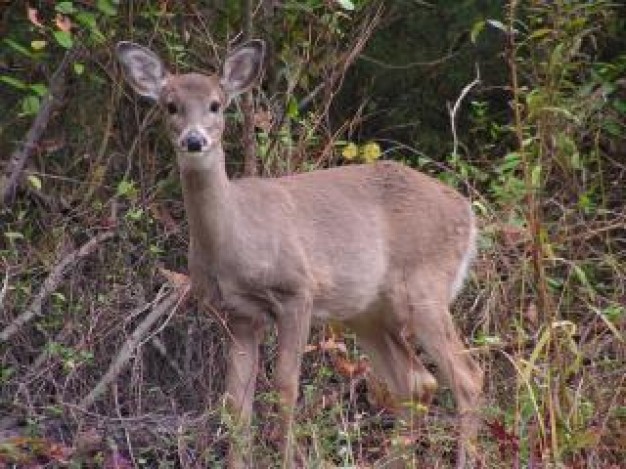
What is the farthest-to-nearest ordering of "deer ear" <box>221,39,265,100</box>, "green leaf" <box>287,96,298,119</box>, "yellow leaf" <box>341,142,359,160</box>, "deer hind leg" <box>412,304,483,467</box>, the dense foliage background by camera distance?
"yellow leaf" <box>341,142,359,160</box>
"green leaf" <box>287,96,298,119</box>
"deer hind leg" <box>412,304,483,467</box>
"deer ear" <box>221,39,265,100</box>
the dense foliage background

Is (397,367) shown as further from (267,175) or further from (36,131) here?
(36,131)

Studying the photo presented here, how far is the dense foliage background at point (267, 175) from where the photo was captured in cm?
650

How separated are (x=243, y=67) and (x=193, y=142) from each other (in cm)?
71

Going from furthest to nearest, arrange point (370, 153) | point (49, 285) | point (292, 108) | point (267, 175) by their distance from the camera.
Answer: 1. point (370, 153)
2. point (267, 175)
3. point (292, 108)
4. point (49, 285)

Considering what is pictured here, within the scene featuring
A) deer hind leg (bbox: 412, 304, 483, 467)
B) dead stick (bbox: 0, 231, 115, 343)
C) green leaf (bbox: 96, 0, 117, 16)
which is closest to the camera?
green leaf (bbox: 96, 0, 117, 16)

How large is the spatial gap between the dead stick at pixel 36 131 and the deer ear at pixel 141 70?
0.93 metres

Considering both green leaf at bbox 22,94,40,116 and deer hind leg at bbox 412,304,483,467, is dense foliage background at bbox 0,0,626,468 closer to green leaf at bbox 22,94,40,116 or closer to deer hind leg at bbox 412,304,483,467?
green leaf at bbox 22,94,40,116

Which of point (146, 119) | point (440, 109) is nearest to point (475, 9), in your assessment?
point (440, 109)

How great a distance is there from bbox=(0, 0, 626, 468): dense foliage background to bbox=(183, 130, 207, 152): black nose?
68cm

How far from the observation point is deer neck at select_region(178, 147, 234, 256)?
280 inches

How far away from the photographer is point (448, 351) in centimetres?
767

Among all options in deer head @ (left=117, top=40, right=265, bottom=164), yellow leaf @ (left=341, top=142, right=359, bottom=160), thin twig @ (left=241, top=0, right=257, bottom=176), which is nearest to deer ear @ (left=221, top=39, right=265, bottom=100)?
deer head @ (left=117, top=40, right=265, bottom=164)

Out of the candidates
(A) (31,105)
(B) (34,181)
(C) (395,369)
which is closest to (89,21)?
(A) (31,105)

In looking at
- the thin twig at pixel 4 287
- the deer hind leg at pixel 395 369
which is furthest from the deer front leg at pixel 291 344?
the thin twig at pixel 4 287
